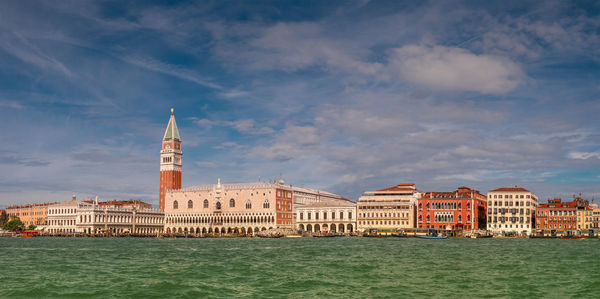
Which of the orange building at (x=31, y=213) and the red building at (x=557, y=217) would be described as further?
the orange building at (x=31, y=213)

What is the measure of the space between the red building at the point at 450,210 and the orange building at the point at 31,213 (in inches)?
3403

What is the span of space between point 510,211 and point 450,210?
1095 cm

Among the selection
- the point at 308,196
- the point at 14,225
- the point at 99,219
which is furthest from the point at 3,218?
the point at 308,196

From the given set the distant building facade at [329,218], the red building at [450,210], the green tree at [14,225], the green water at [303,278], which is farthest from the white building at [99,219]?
the green water at [303,278]

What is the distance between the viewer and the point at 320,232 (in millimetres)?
117312

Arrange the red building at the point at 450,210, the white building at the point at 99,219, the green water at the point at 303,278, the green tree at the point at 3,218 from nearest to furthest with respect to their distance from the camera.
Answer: the green water at the point at 303,278 < the red building at the point at 450,210 < the white building at the point at 99,219 < the green tree at the point at 3,218

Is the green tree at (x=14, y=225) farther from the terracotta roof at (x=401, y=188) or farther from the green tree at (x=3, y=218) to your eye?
the terracotta roof at (x=401, y=188)

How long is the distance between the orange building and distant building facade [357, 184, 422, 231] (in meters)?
74.4

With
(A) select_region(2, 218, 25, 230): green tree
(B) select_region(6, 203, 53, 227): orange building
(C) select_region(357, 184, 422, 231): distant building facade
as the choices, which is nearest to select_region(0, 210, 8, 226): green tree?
(B) select_region(6, 203, 53, 227): orange building

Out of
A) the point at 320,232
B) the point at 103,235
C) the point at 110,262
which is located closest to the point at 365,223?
the point at 320,232

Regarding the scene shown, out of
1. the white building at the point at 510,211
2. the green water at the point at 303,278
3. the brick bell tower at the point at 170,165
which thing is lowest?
the green water at the point at 303,278

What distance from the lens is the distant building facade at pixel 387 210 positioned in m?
118

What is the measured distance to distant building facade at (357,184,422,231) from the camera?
117750mm

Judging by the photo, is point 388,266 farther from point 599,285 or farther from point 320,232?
point 320,232
